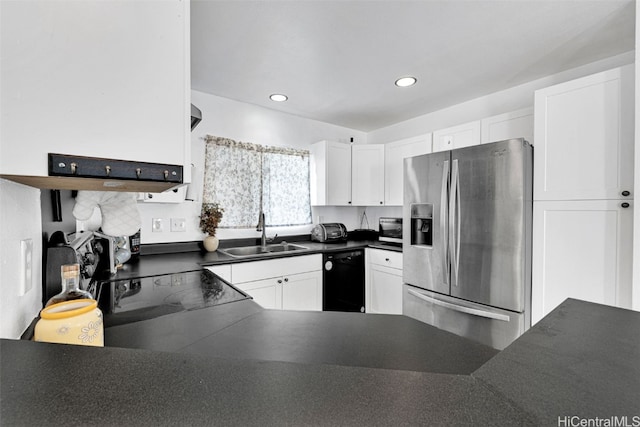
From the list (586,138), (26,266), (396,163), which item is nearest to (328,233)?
(396,163)

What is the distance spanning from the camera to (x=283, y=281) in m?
2.55

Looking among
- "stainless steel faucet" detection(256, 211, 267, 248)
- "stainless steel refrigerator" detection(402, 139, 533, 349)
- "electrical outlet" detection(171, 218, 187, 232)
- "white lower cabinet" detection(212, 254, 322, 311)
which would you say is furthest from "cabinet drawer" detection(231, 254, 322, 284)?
"stainless steel refrigerator" detection(402, 139, 533, 349)

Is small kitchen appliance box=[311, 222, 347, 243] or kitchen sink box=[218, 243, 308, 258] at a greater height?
small kitchen appliance box=[311, 222, 347, 243]

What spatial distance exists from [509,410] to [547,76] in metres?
2.97

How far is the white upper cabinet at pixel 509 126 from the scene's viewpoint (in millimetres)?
2248

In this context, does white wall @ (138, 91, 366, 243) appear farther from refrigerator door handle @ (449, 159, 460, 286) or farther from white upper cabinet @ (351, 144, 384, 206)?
refrigerator door handle @ (449, 159, 460, 286)

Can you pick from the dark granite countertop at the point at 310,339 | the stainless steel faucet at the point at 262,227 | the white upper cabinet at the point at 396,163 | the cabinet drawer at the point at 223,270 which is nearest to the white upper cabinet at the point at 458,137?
the white upper cabinet at the point at 396,163

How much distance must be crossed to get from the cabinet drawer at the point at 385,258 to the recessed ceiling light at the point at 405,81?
158 cm

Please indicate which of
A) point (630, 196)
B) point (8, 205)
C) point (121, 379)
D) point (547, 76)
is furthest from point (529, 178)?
point (8, 205)

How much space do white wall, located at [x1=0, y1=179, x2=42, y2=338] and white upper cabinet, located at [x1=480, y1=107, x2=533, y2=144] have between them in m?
2.90

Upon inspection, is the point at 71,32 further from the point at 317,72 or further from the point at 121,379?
the point at 317,72

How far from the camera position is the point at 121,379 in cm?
34

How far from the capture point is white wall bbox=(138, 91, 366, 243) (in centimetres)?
257

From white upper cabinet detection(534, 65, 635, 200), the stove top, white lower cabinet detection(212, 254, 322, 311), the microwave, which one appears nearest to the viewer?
the stove top
